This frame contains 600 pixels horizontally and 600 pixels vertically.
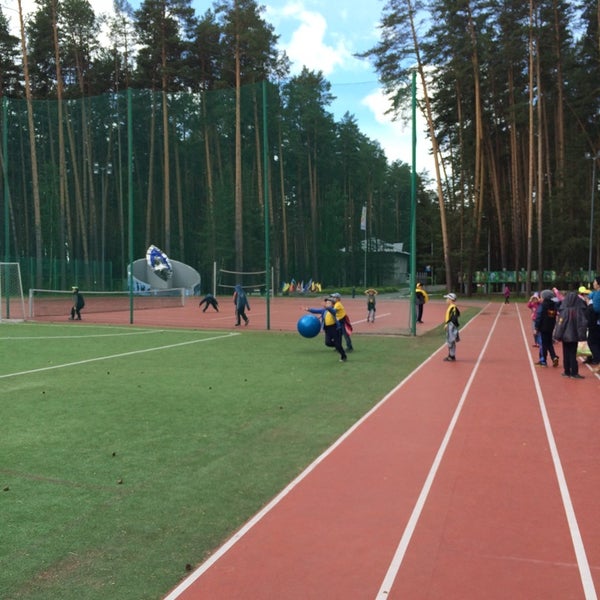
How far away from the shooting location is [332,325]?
44.6 feet

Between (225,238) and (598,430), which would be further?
(225,238)

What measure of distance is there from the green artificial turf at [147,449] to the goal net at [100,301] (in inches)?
621

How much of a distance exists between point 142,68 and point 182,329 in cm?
2574

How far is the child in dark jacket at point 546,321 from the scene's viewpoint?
12297 mm

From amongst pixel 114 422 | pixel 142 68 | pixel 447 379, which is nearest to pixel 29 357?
pixel 114 422

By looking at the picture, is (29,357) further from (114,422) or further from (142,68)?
(142,68)

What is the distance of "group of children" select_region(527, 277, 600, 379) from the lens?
11062 millimetres

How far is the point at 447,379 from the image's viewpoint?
11.3 m

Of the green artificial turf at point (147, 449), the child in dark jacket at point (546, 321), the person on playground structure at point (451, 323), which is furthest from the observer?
the person on playground structure at point (451, 323)

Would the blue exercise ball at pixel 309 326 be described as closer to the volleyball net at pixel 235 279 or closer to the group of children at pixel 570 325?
the group of children at pixel 570 325

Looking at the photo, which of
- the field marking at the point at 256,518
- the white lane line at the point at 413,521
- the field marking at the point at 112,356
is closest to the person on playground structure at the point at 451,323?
the white lane line at the point at 413,521

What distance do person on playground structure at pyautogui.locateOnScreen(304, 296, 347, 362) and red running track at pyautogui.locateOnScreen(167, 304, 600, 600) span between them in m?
4.88

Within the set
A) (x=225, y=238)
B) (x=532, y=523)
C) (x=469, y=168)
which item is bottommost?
(x=532, y=523)

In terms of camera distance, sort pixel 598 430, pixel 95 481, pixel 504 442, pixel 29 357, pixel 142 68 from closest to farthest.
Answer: pixel 95 481 < pixel 504 442 < pixel 598 430 < pixel 29 357 < pixel 142 68
